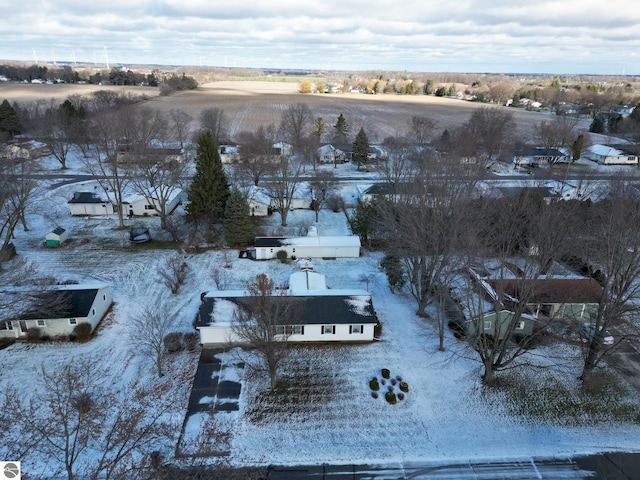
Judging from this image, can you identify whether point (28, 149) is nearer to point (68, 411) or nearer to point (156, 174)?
point (156, 174)

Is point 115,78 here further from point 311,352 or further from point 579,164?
point 311,352

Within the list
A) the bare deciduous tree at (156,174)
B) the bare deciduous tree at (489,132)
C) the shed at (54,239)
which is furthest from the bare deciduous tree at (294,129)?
the shed at (54,239)

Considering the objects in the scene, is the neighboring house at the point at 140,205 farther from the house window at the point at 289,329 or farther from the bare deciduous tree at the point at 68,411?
the house window at the point at 289,329

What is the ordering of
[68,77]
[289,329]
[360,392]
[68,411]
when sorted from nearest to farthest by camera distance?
1. [68,411]
2. [360,392]
3. [289,329]
4. [68,77]

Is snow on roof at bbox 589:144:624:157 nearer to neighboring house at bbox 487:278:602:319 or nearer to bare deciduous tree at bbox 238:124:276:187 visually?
neighboring house at bbox 487:278:602:319

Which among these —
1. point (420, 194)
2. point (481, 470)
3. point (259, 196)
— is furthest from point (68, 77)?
point (481, 470)

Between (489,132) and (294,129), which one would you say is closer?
(489,132)
